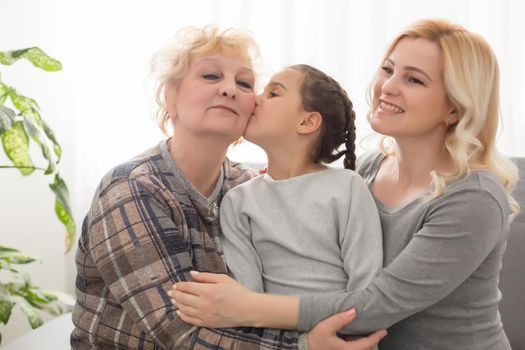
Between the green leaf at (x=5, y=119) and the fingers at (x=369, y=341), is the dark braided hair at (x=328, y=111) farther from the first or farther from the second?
the green leaf at (x=5, y=119)

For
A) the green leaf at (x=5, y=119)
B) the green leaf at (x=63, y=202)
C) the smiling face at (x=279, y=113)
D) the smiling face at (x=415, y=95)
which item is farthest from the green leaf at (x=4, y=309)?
the smiling face at (x=415, y=95)

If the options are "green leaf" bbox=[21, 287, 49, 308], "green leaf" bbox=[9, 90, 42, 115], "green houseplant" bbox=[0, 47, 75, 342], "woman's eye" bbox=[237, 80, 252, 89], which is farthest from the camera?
"green leaf" bbox=[21, 287, 49, 308]

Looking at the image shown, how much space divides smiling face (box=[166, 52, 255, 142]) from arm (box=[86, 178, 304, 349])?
228mm

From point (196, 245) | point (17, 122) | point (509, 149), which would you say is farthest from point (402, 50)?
point (509, 149)

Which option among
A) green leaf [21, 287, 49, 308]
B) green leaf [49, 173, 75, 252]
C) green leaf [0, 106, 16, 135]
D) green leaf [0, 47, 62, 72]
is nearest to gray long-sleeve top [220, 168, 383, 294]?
green leaf [49, 173, 75, 252]

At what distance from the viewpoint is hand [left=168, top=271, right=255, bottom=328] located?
1470mm

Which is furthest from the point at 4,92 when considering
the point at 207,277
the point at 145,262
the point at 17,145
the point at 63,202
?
the point at 207,277

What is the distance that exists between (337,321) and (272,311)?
0.15 m

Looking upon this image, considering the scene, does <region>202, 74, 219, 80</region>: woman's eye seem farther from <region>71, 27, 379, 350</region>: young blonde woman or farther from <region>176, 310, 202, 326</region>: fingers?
<region>176, 310, 202, 326</region>: fingers

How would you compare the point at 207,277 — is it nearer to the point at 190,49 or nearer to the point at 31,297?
the point at 190,49

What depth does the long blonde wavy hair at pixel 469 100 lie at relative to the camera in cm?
156

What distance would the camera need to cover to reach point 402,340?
1.67 m

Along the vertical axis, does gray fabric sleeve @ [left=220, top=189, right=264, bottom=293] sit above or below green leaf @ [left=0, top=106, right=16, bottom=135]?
below

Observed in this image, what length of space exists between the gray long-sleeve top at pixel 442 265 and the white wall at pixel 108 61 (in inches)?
56.5
